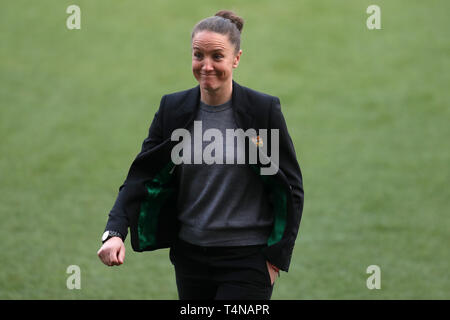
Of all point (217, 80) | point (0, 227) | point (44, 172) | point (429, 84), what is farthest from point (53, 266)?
point (429, 84)

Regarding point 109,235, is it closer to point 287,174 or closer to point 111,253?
point 111,253

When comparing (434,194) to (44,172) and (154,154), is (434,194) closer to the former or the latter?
(44,172)

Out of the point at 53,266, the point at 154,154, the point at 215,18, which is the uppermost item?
the point at 215,18

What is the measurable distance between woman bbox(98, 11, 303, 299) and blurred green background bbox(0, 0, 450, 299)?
2.59 metres

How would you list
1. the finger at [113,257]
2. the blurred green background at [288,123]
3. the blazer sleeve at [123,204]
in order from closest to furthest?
→ the finger at [113,257]
the blazer sleeve at [123,204]
the blurred green background at [288,123]

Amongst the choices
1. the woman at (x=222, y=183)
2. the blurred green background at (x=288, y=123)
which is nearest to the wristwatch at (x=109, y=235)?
the woman at (x=222, y=183)

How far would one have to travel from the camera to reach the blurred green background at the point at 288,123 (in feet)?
19.5

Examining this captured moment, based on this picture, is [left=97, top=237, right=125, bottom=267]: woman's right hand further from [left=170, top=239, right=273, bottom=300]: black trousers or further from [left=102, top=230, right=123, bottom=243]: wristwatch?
[left=170, top=239, right=273, bottom=300]: black trousers

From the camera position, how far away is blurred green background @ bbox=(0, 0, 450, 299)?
5.96 metres

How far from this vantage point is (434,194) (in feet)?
24.6

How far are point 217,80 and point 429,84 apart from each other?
767 centimetres

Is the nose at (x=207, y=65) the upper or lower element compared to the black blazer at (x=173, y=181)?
upper

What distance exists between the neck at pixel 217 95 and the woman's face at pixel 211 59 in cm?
3

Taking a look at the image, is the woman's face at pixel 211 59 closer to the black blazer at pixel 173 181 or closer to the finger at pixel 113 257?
the black blazer at pixel 173 181
